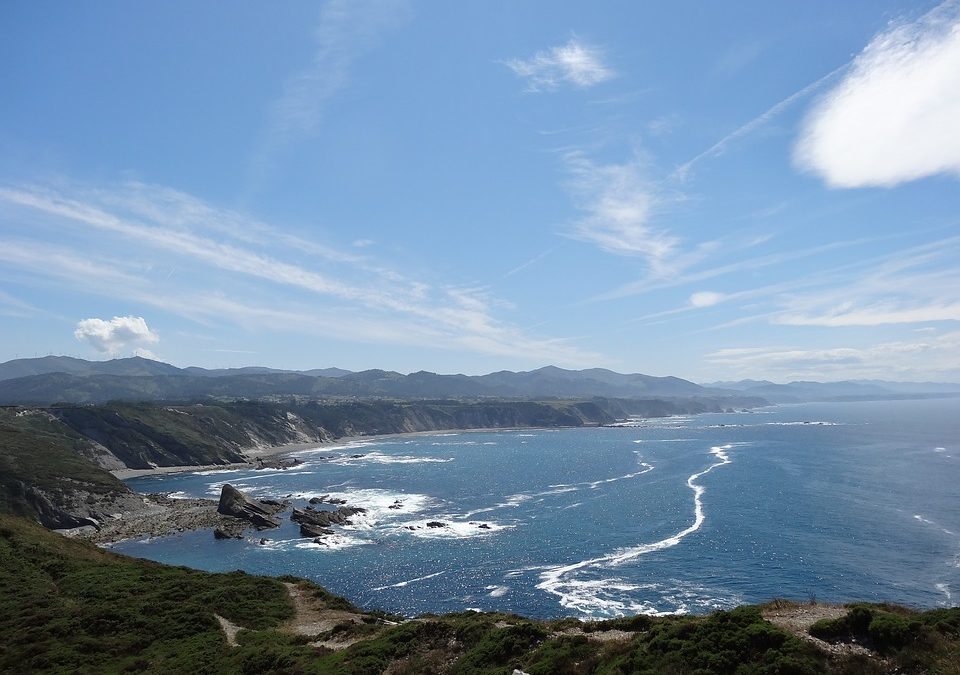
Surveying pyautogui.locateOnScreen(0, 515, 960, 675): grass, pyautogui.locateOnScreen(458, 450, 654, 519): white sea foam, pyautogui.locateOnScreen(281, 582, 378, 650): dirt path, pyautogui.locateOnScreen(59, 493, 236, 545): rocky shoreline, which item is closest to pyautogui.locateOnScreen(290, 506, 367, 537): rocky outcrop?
pyautogui.locateOnScreen(59, 493, 236, 545): rocky shoreline

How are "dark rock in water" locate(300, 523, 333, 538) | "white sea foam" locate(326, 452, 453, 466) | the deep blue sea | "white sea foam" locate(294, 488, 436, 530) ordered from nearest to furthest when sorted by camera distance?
1. the deep blue sea
2. "dark rock in water" locate(300, 523, 333, 538)
3. "white sea foam" locate(294, 488, 436, 530)
4. "white sea foam" locate(326, 452, 453, 466)

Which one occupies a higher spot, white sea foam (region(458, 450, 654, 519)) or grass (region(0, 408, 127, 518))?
grass (region(0, 408, 127, 518))

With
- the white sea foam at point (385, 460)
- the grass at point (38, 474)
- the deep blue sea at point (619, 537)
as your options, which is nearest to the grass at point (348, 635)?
the deep blue sea at point (619, 537)

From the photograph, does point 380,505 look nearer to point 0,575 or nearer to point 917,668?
point 0,575

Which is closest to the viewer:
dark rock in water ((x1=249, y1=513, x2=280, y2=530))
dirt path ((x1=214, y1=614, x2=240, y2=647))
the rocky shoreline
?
dirt path ((x1=214, y1=614, x2=240, y2=647))

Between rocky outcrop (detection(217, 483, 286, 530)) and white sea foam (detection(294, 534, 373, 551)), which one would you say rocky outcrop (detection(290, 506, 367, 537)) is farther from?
rocky outcrop (detection(217, 483, 286, 530))

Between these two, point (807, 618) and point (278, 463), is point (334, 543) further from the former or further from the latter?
point (278, 463)
